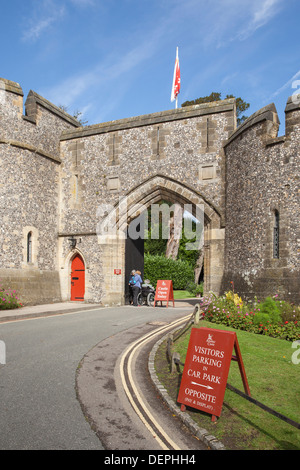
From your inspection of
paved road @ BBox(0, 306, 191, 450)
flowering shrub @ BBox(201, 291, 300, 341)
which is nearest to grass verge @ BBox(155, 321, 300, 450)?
flowering shrub @ BBox(201, 291, 300, 341)

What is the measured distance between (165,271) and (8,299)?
1731 centimetres

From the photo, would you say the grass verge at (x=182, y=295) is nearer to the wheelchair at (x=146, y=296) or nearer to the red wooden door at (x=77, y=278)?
the wheelchair at (x=146, y=296)

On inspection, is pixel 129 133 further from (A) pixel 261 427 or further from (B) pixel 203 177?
(A) pixel 261 427

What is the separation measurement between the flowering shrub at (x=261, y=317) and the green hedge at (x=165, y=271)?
18.6m

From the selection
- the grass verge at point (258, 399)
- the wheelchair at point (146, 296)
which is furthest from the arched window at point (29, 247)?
the grass verge at point (258, 399)

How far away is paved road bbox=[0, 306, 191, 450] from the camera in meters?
Result: 3.92

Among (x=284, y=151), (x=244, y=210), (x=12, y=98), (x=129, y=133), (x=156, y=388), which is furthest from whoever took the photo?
(x=129, y=133)

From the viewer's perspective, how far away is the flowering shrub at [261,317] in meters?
9.45

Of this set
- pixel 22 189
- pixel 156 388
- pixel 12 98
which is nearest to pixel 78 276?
pixel 22 189

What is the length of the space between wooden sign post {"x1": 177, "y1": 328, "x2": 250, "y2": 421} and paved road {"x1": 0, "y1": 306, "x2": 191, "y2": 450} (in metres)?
1.37

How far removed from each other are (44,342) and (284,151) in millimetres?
9162

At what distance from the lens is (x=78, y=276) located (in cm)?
1830

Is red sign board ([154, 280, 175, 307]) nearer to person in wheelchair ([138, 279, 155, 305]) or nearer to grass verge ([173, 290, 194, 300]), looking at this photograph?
person in wheelchair ([138, 279, 155, 305])

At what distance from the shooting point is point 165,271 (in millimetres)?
30328
